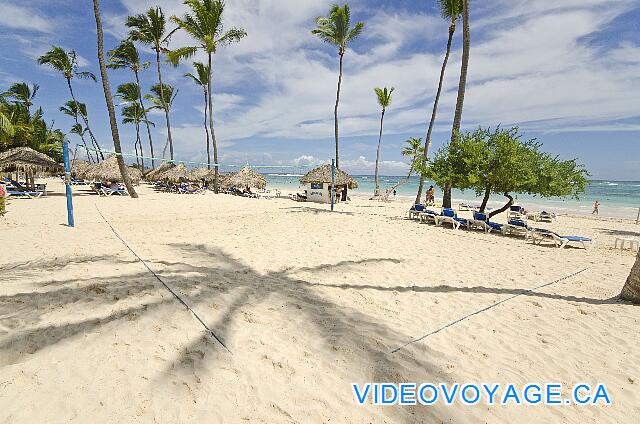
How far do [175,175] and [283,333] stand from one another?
27554mm

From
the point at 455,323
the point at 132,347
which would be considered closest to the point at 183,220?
the point at 132,347

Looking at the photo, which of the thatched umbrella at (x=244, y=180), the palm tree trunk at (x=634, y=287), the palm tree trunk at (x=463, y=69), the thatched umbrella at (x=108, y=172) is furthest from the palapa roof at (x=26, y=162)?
the palm tree trunk at (x=634, y=287)

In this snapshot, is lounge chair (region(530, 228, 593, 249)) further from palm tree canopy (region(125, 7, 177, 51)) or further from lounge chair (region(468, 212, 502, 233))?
palm tree canopy (region(125, 7, 177, 51))

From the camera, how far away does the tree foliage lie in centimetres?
1023

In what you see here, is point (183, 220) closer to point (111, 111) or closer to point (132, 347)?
point (132, 347)

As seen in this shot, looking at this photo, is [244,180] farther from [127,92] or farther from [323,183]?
[127,92]

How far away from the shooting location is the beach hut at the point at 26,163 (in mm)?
16484

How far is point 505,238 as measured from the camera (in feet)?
31.0

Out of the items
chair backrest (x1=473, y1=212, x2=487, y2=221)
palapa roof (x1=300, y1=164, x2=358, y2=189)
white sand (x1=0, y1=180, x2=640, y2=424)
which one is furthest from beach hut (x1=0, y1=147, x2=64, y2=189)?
chair backrest (x1=473, y1=212, x2=487, y2=221)

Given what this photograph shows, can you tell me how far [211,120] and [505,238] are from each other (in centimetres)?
2033

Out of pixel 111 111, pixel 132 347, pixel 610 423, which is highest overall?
pixel 111 111

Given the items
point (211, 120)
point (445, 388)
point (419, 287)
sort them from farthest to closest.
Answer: point (211, 120), point (419, 287), point (445, 388)

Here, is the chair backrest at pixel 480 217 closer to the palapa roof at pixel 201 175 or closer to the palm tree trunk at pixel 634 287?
the palm tree trunk at pixel 634 287

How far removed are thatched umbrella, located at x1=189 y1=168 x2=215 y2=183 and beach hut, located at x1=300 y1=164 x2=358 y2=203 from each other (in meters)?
11.1
